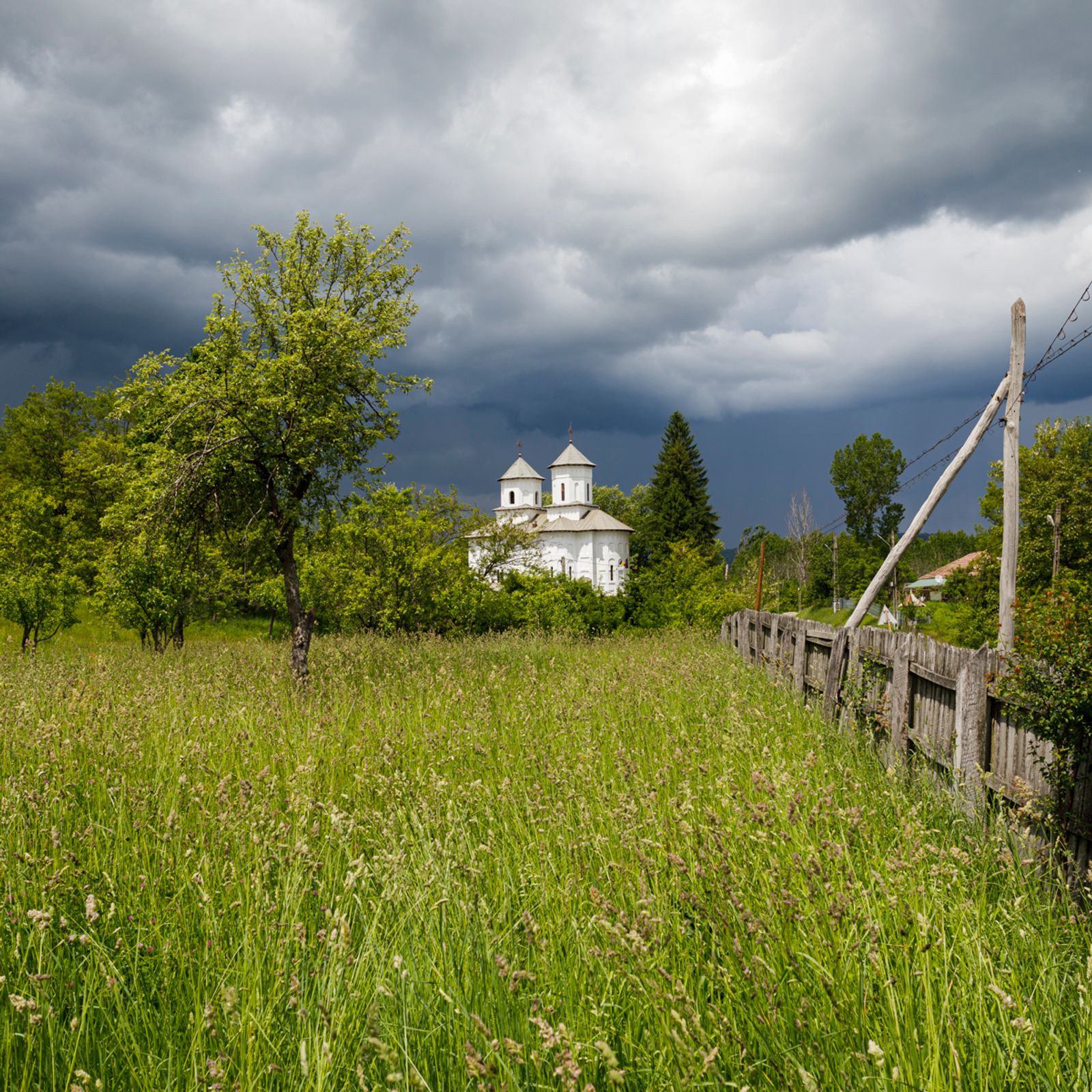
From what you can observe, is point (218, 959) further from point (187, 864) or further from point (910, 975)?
point (910, 975)

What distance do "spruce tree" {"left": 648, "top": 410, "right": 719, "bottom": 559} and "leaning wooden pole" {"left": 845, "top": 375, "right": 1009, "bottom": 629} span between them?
5371 centimetres

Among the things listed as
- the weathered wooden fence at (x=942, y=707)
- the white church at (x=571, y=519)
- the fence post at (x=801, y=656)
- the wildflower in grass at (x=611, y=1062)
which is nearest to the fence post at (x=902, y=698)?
the weathered wooden fence at (x=942, y=707)

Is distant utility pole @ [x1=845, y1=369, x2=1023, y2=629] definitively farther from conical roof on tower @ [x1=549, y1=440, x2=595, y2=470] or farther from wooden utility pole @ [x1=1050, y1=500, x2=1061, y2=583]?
conical roof on tower @ [x1=549, y1=440, x2=595, y2=470]

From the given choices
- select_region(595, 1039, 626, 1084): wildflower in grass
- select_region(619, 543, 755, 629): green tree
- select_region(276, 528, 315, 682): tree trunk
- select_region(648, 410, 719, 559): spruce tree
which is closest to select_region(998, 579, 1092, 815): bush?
select_region(595, 1039, 626, 1084): wildflower in grass

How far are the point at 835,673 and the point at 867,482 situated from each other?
84.1 meters

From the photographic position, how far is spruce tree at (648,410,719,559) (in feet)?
214

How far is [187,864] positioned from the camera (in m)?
3.33

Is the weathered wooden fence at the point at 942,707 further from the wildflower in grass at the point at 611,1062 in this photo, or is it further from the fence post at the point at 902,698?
the wildflower in grass at the point at 611,1062

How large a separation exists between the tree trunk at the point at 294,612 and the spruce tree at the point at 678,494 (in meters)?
55.1

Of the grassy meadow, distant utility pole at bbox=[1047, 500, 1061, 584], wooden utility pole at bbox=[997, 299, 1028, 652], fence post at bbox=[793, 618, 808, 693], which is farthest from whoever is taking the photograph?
distant utility pole at bbox=[1047, 500, 1061, 584]

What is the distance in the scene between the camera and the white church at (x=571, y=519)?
226 ft

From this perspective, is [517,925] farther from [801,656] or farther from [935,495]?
[935,495]

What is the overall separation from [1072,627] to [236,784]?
16.4 ft

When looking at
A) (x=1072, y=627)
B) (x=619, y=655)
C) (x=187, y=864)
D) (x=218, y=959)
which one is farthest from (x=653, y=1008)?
(x=619, y=655)
